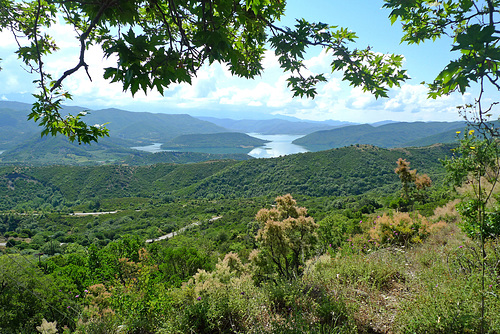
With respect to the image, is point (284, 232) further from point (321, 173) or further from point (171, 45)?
point (321, 173)

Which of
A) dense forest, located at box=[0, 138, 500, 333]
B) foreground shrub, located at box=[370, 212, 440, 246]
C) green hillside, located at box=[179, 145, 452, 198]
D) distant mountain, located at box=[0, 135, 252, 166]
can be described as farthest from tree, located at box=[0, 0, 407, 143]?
distant mountain, located at box=[0, 135, 252, 166]

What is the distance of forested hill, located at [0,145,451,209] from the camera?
251 ft

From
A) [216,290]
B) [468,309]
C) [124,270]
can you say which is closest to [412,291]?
[468,309]

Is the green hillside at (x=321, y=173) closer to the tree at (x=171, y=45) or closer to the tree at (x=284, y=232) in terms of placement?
the tree at (x=284, y=232)

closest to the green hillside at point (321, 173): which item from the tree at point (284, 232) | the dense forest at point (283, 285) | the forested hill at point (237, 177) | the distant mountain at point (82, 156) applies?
the forested hill at point (237, 177)

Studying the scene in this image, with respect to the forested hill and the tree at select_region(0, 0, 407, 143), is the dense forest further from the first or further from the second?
the forested hill

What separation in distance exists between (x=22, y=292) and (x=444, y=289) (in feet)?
18.9

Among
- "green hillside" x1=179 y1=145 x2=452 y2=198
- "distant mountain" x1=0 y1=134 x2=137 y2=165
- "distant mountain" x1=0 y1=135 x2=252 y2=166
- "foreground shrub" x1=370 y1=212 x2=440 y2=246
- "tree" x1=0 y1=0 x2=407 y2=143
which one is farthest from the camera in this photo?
"distant mountain" x1=0 y1=134 x2=137 y2=165

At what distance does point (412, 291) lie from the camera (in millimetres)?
2469

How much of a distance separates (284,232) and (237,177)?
300 feet

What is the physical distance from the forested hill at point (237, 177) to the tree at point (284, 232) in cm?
7044

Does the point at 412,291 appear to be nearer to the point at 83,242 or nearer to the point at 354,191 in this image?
the point at 83,242

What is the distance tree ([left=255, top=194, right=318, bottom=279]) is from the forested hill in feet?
231

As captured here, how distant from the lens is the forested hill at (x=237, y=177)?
7662cm
